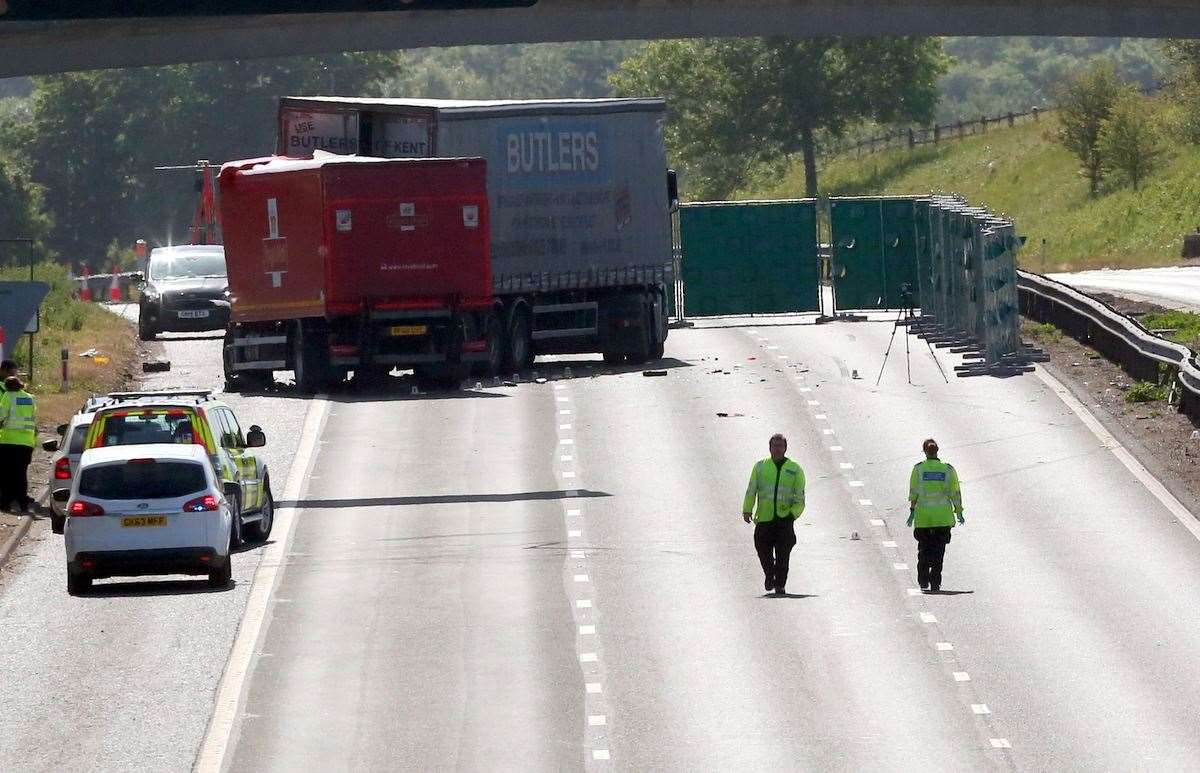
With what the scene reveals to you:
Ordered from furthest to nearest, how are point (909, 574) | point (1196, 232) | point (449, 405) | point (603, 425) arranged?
point (1196, 232) < point (449, 405) < point (603, 425) < point (909, 574)

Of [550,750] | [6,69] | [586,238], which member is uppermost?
[6,69]

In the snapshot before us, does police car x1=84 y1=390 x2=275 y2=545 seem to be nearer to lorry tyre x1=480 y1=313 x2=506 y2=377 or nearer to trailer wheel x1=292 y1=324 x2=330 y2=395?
trailer wheel x1=292 y1=324 x2=330 y2=395

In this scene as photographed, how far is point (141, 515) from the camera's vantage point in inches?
882

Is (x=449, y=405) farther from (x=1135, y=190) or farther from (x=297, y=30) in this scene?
(x=1135, y=190)

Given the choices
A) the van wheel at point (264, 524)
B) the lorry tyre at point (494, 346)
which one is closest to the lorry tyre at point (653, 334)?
the lorry tyre at point (494, 346)

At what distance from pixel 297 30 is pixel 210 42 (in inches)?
57.2

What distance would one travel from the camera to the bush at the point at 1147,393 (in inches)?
1319

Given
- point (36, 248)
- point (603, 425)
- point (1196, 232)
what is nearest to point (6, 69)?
point (603, 425)

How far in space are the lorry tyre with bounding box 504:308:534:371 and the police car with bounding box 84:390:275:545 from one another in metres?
13.6

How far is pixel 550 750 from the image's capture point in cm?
1712

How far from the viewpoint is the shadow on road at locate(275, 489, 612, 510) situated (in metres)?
28.0

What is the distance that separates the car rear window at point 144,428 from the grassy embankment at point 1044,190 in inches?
1802

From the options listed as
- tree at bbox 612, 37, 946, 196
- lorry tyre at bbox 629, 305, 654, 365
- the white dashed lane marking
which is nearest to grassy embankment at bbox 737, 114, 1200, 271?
tree at bbox 612, 37, 946, 196

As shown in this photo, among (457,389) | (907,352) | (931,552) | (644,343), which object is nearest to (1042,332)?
(907,352)
